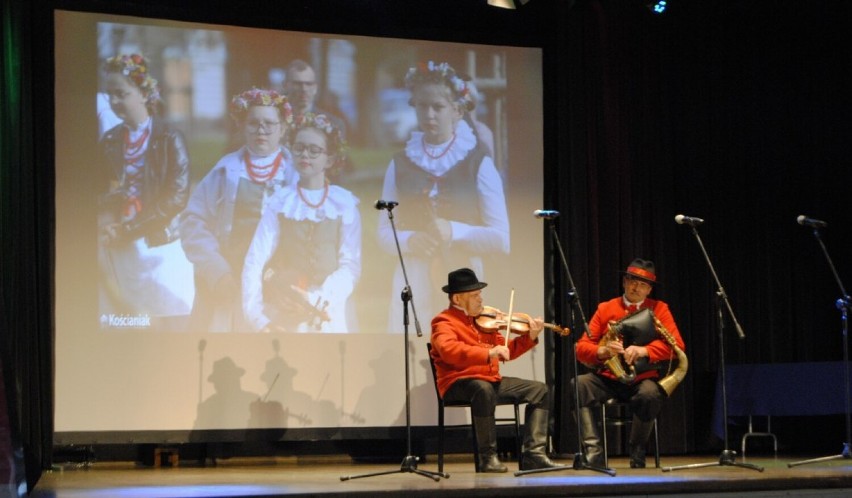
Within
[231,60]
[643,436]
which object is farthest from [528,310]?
[231,60]

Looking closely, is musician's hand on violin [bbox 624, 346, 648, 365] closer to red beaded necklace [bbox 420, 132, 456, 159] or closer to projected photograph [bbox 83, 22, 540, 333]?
projected photograph [bbox 83, 22, 540, 333]

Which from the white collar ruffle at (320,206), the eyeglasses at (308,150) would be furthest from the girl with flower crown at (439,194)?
the eyeglasses at (308,150)

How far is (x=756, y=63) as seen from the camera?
7.82 metres

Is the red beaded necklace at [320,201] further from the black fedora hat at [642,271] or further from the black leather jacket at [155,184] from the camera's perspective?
the black fedora hat at [642,271]

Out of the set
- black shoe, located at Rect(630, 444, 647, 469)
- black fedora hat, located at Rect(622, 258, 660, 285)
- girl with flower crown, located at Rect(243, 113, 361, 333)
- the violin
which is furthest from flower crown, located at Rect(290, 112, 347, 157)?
black shoe, located at Rect(630, 444, 647, 469)

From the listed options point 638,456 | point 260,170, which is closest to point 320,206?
point 260,170

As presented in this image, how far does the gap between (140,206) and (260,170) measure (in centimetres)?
79

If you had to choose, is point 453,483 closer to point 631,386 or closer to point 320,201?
point 631,386

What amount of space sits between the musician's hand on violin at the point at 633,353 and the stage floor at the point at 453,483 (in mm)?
625

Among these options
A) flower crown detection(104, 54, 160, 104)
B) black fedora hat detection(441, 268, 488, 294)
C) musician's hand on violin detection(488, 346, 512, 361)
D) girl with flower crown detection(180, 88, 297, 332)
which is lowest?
musician's hand on violin detection(488, 346, 512, 361)

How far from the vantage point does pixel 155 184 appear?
6.59m

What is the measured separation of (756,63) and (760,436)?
9.15 feet

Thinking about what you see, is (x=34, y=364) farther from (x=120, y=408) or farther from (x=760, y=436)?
(x=760, y=436)

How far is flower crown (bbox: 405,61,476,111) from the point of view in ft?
23.3
